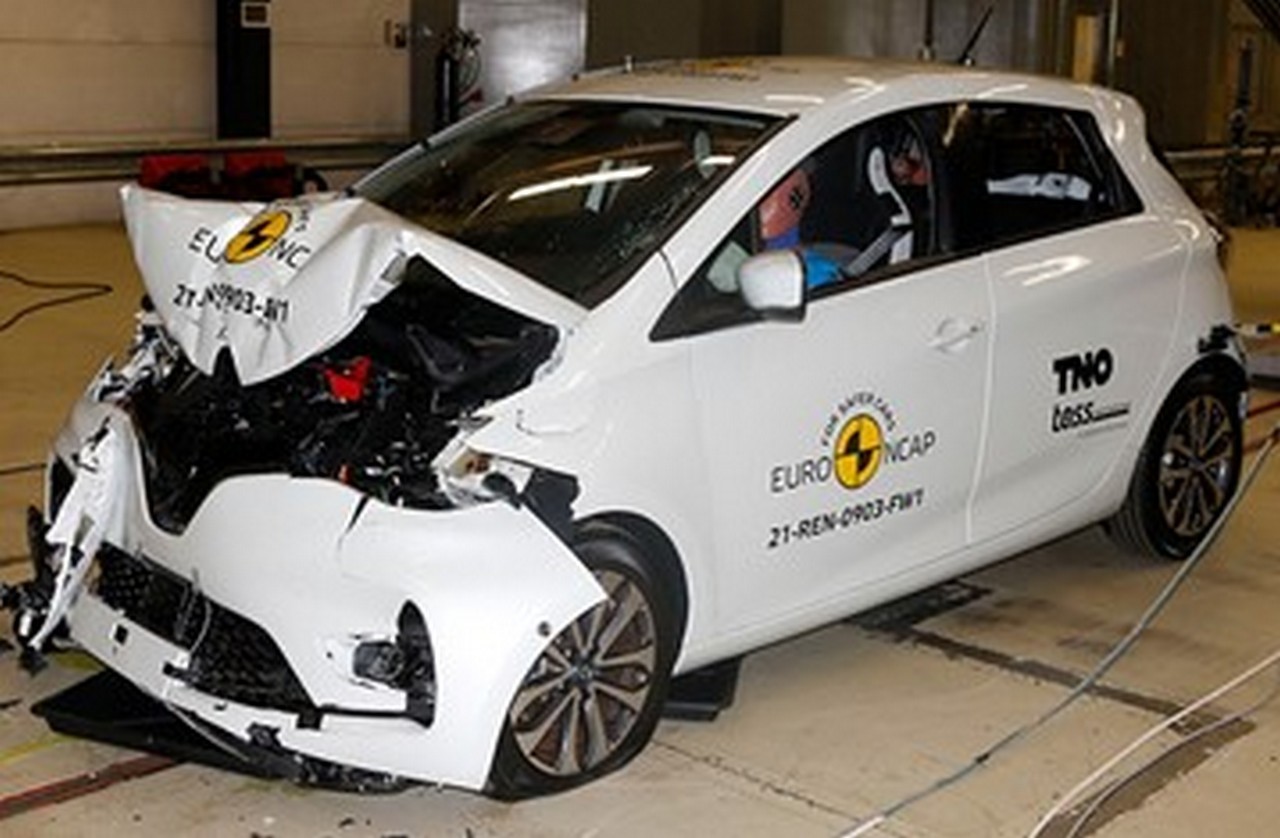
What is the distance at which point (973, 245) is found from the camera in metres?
4.97

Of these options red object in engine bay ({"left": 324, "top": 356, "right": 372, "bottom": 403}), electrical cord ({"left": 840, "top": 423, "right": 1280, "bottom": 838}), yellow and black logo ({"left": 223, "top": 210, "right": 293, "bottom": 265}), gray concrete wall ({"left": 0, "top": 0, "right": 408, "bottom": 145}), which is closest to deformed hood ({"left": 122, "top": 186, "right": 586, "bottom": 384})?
yellow and black logo ({"left": 223, "top": 210, "right": 293, "bottom": 265})

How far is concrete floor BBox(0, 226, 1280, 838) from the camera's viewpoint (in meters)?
4.04

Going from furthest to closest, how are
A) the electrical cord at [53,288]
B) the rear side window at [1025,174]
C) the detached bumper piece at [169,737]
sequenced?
the electrical cord at [53,288], the rear side window at [1025,174], the detached bumper piece at [169,737]

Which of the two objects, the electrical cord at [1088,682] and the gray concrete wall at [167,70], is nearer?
the electrical cord at [1088,682]

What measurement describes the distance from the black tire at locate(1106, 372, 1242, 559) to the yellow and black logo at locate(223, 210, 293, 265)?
2.75m

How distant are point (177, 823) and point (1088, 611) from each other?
2802 mm

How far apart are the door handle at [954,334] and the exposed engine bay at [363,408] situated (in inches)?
46.4

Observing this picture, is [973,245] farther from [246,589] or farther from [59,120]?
[59,120]

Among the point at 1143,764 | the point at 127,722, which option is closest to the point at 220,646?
the point at 127,722

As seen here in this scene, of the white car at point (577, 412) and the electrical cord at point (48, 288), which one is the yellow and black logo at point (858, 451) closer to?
the white car at point (577, 412)

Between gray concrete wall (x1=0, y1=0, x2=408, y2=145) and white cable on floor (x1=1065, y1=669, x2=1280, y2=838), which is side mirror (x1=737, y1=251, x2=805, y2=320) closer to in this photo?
white cable on floor (x1=1065, y1=669, x2=1280, y2=838)

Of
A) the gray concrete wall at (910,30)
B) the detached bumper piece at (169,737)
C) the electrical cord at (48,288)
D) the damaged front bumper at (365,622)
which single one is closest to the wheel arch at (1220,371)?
the damaged front bumper at (365,622)

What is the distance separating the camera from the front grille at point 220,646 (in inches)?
151

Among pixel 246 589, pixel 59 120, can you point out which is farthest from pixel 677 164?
pixel 59 120
